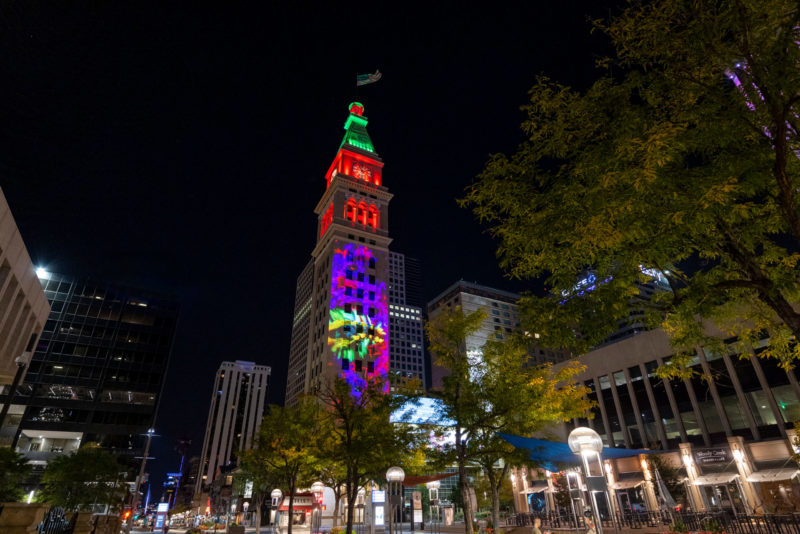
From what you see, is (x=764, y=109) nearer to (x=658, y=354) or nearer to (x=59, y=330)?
(x=658, y=354)

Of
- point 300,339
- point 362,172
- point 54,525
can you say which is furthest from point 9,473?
point 300,339

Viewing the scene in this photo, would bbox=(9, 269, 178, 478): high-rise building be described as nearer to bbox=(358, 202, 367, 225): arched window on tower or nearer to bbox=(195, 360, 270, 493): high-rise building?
bbox=(358, 202, 367, 225): arched window on tower

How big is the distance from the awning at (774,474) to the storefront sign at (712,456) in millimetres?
1753

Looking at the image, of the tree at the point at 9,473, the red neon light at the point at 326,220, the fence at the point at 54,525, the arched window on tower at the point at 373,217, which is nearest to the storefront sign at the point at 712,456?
the fence at the point at 54,525

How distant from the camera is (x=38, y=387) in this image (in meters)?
65.2

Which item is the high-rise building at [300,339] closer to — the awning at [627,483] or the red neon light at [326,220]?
the red neon light at [326,220]

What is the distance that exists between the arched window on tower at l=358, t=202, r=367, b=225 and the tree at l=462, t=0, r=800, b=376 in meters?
73.0

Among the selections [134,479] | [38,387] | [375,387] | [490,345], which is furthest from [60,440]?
[490,345]

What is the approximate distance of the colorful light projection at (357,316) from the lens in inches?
2643

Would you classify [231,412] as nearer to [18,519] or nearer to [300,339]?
[300,339]

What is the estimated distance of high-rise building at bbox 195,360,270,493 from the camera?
173750 mm

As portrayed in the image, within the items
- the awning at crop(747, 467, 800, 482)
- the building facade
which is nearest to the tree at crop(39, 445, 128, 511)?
the building facade

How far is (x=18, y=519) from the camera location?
8500 millimetres

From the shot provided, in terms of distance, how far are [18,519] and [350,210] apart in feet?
249
